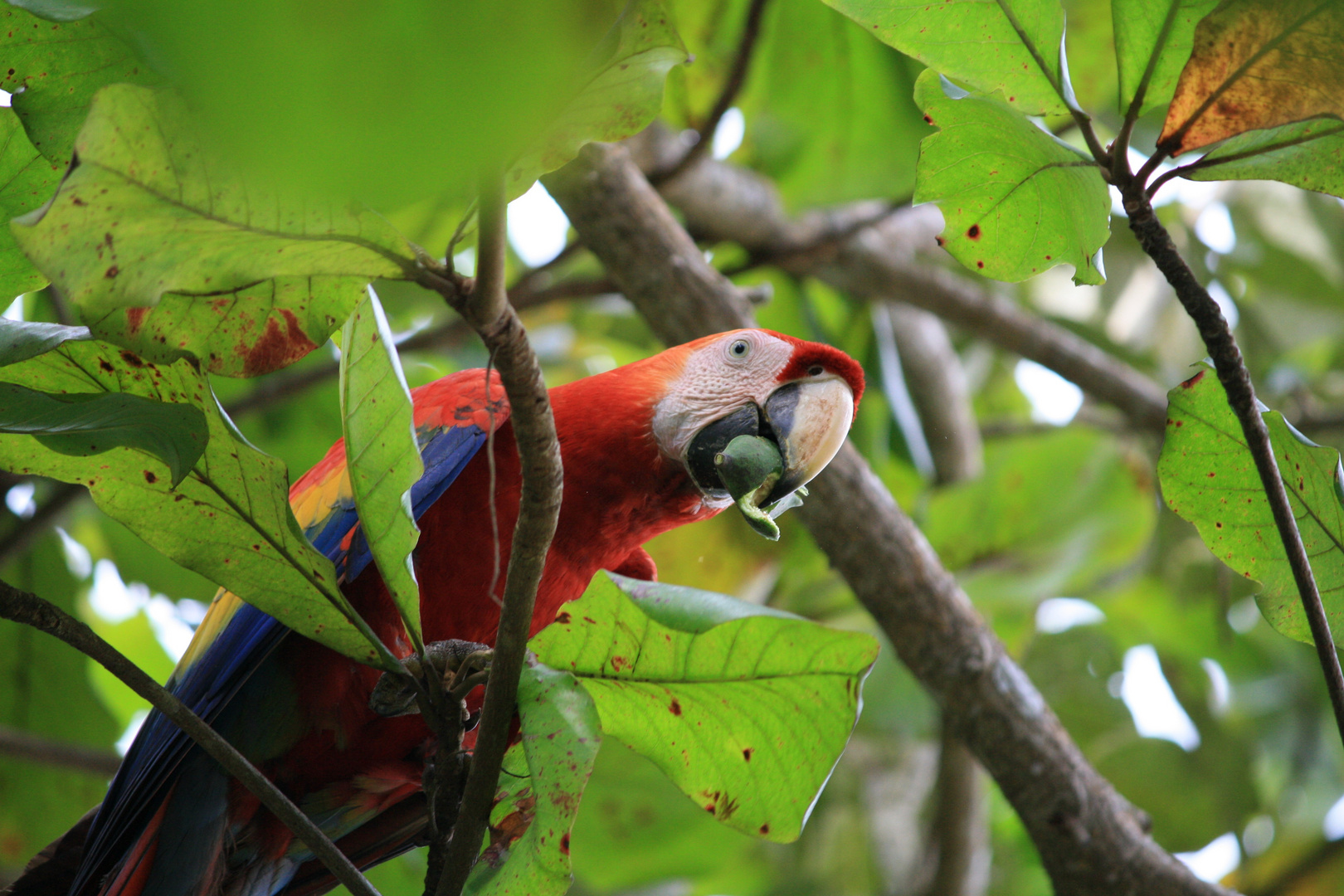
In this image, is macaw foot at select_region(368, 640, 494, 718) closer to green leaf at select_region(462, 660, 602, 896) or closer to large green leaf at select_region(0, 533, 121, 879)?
green leaf at select_region(462, 660, 602, 896)

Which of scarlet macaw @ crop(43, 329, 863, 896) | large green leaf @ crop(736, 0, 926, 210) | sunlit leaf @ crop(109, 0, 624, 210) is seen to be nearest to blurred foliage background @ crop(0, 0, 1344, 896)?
large green leaf @ crop(736, 0, 926, 210)

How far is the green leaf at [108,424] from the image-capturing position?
62cm

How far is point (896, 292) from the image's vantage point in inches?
76.7

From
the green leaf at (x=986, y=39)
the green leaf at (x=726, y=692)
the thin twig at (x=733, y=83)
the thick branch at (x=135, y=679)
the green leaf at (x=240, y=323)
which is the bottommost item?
the green leaf at (x=726, y=692)

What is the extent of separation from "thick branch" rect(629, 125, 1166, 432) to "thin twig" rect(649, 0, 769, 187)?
0.08 metres

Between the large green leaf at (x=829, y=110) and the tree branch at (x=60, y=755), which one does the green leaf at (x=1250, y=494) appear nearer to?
the large green leaf at (x=829, y=110)

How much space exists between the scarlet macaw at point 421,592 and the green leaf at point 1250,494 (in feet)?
1.25

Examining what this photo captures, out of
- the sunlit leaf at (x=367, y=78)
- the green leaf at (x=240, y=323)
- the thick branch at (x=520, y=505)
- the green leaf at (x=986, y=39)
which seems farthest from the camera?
the green leaf at (x=986, y=39)

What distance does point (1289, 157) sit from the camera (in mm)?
676

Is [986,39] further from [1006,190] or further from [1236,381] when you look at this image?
[1236,381]

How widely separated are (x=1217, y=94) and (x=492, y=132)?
0.54 metres

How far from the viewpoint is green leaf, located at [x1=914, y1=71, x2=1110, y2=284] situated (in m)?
0.69

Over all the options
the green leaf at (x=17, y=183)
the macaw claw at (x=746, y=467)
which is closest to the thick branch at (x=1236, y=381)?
the macaw claw at (x=746, y=467)

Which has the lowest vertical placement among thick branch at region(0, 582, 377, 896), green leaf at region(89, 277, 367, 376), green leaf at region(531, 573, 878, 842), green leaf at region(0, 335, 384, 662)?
green leaf at region(531, 573, 878, 842)
